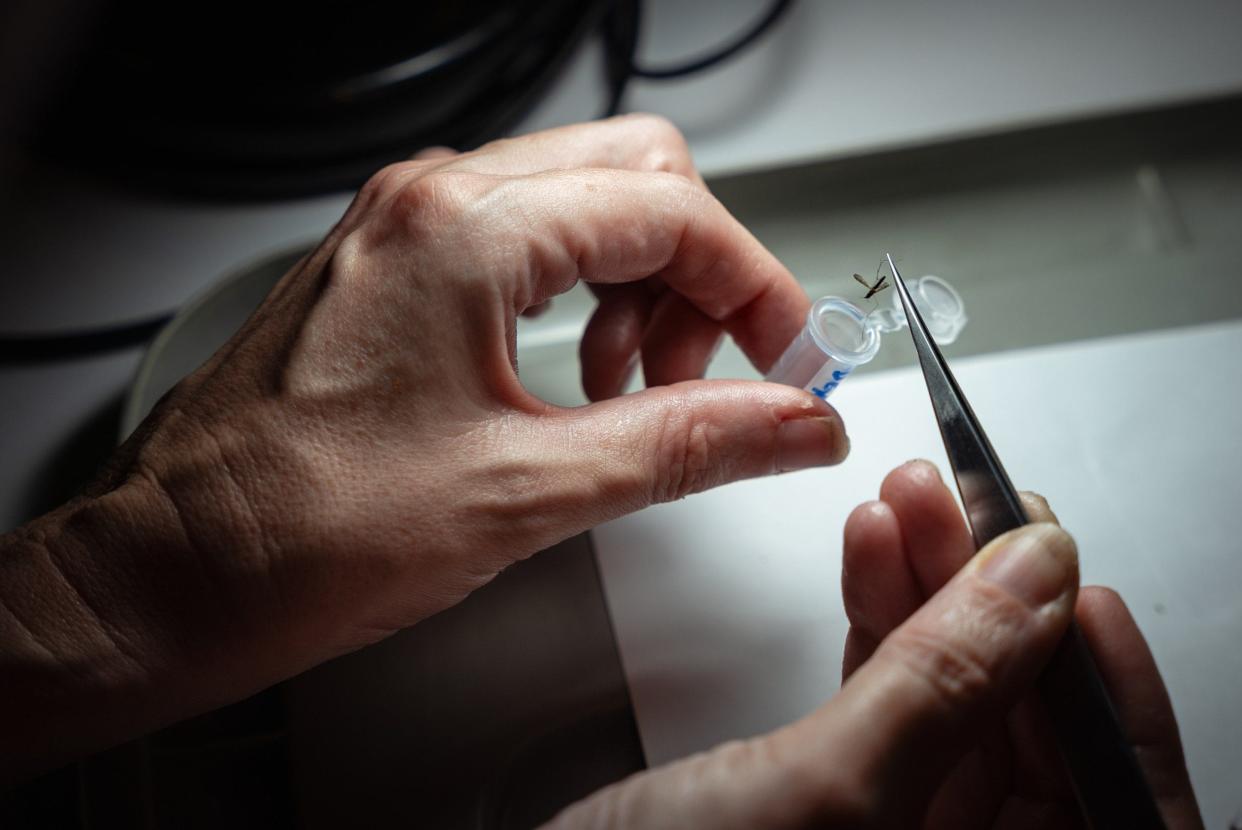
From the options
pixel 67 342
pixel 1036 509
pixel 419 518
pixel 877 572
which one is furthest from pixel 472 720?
pixel 67 342

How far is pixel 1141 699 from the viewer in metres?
0.54

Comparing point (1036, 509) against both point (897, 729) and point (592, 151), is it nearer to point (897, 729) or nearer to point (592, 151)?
point (897, 729)

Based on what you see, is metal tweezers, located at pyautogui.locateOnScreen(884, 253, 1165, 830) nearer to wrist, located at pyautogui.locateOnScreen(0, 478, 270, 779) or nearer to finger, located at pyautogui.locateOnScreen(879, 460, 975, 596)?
finger, located at pyautogui.locateOnScreen(879, 460, 975, 596)

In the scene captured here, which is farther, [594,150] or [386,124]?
[386,124]

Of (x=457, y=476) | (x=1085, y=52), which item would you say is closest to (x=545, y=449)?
(x=457, y=476)

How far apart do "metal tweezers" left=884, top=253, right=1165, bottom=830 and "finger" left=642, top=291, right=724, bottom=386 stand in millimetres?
196

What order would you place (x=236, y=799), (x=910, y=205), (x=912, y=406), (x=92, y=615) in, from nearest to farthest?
1. (x=92, y=615)
2. (x=236, y=799)
3. (x=912, y=406)
4. (x=910, y=205)

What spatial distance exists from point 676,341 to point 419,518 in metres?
0.31

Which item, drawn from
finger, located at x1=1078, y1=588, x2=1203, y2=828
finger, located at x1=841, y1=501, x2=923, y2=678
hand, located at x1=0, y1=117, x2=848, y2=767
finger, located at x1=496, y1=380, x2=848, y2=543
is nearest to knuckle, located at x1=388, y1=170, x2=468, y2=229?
hand, located at x1=0, y1=117, x2=848, y2=767

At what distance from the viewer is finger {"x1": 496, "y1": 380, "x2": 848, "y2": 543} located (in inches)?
20.5

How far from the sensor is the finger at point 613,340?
2.33ft

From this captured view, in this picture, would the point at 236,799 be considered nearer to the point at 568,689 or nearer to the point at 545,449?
the point at 568,689

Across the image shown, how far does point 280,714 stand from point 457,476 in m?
0.29

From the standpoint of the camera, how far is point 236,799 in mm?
616
